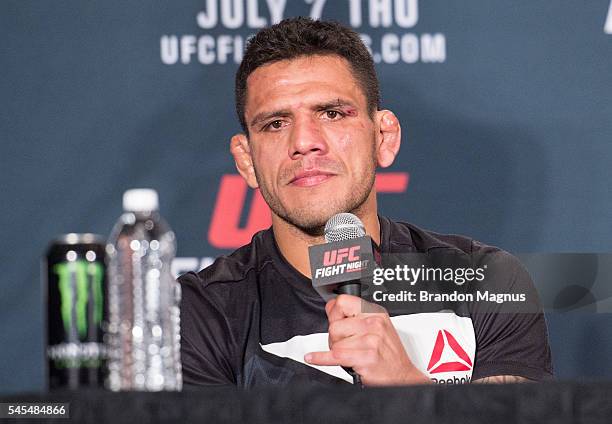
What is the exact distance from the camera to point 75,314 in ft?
4.40

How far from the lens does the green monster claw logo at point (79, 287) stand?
1340 millimetres

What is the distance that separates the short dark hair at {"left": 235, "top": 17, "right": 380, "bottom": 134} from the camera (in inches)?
67.7

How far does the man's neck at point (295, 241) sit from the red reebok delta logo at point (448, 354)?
8.9 inches

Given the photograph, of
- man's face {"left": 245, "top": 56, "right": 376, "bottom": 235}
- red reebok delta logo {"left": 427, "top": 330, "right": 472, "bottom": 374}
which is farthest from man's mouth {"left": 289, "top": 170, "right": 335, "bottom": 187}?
red reebok delta logo {"left": 427, "top": 330, "right": 472, "bottom": 374}

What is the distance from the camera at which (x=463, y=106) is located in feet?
7.20


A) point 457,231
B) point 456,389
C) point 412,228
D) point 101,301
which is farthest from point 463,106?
point 456,389

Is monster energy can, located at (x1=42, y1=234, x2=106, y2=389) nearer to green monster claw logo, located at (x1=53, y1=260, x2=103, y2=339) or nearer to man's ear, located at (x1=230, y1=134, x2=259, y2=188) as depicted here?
green monster claw logo, located at (x1=53, y1=260, x2=103, y2=339)

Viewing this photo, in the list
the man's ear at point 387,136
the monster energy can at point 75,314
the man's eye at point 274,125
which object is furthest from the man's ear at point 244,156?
the monster energy can at point 75,314

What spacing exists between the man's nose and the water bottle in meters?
0.28

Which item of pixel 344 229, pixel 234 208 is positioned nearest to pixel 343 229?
pixel 344 229

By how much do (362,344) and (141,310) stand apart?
38 cm

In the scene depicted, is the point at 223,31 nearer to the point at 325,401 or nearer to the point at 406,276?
the point at 406,276

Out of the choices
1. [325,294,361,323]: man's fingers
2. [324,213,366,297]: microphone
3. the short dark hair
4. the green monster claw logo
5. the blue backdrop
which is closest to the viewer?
[325,294,361,323]: man's fingers

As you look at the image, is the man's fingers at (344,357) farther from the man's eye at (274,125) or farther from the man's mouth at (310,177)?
the man's eye at (274,125)
